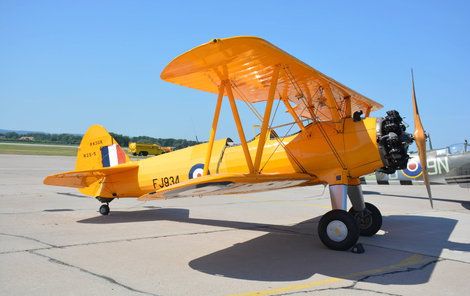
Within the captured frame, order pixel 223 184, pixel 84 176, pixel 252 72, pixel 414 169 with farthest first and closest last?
pixel 414 169, pixel 84 176, pixel 252 72, pixel 223 184

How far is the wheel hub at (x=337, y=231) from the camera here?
6.09 meters

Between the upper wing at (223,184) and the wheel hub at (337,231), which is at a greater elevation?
the upper wing at (223,184)

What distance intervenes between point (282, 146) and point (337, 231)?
5.79 ft

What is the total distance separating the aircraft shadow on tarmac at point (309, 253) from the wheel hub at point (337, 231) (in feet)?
0.71

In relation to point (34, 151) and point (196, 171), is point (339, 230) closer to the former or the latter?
point (196, 171)

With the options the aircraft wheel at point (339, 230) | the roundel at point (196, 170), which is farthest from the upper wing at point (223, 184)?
the roundel at point (196, 170)

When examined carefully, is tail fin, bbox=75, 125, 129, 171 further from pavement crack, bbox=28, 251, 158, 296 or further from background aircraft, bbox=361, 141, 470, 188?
background aircraft, bbox=361, 141, 470, 188

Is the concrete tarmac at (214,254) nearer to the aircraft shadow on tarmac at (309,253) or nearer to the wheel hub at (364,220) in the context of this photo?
the aircraft shadow on tarmac at (309,253)

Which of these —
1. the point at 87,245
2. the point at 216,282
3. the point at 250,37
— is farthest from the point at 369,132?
the point at 87,245

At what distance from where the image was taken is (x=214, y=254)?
581 centimetres

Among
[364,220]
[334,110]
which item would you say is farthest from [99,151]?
[364,220]

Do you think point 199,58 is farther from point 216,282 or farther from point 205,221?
point 205,221

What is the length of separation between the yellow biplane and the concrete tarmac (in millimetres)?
769

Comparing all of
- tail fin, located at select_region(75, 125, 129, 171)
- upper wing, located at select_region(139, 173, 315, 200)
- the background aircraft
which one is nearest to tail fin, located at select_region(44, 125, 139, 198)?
tail fin, located at select_region(75, 125, 129, 171)
